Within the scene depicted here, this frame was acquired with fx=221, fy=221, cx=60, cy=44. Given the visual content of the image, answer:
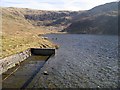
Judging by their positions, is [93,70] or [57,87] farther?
[93,70]

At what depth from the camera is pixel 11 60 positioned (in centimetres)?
6191

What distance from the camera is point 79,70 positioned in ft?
188

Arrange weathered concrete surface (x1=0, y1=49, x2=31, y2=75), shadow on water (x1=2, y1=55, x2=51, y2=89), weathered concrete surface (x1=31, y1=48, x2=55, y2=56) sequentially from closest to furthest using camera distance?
shadow on water (x1=2, y1=55, x2=51, y2=89) → weathered concrete surface (x1=0, y1=49, x2=31, y2=75) → weathered concrete surface (x1=31, y1=48, x2=55, y2=56)

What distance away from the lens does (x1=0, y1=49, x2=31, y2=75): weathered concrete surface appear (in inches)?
2145

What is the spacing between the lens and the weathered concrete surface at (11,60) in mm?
54487

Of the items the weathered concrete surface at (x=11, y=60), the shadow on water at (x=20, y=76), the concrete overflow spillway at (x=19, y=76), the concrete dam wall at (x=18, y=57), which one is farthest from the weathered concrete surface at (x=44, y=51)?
the shadow on water at (x=20, y=76)

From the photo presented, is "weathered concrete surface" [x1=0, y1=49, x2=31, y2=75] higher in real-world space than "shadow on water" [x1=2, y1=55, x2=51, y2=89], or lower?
higher

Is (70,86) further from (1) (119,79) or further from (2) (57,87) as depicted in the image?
(1) (119,79)

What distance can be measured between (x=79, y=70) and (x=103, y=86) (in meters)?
14.3

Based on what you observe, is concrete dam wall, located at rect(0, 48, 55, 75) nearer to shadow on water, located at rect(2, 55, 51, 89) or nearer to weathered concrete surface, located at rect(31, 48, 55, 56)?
weathered concrete surface, located at rect(31, 48, 55, 56)

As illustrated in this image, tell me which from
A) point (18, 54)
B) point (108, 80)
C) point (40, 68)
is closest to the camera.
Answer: point (108, 80)

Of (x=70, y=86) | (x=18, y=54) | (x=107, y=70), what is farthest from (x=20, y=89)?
(x=18, y=54)

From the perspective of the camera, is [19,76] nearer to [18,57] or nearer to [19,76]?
[19,76]

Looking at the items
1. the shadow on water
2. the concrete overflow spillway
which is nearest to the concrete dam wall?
the concrete overflow spillway
